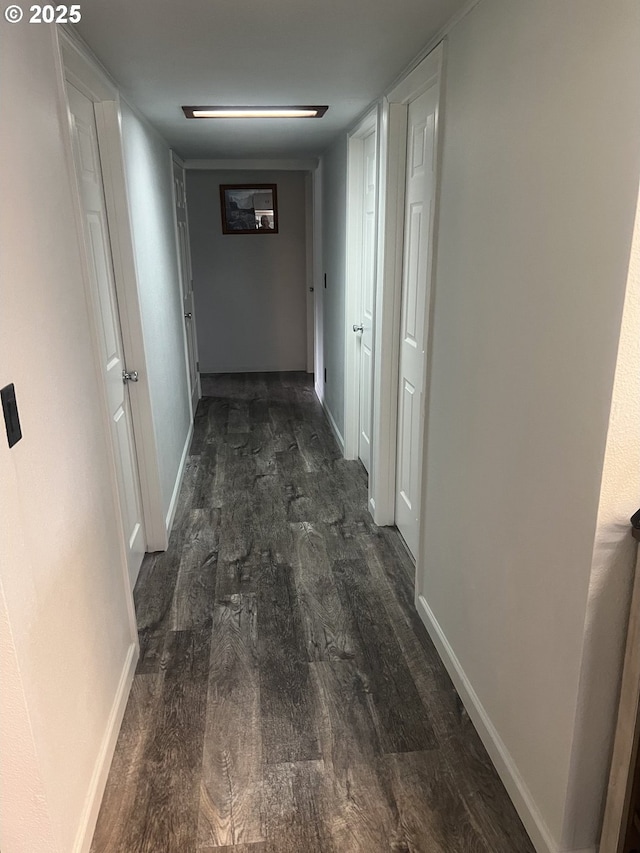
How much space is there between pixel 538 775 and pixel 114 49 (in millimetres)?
2438

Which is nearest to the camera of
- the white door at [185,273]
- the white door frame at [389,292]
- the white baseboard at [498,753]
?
the white baseboard at [498,753]

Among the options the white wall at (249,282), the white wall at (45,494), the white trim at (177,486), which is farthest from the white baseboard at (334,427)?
the white wall at (45,494)

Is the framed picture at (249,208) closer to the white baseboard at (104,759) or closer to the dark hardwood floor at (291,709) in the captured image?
the dark hardwood floor at (291,709)

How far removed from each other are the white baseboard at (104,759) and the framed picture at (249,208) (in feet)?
16.2

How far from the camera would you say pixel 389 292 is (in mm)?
2900

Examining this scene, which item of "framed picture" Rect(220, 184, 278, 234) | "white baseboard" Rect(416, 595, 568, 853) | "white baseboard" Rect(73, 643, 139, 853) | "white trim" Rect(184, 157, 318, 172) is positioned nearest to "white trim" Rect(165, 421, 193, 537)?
"white baseboard" Rect(73, 643, 139, 853)

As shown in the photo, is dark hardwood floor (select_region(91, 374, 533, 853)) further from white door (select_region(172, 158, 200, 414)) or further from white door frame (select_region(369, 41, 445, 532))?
white door (select_region(172, 158, 200, 414))

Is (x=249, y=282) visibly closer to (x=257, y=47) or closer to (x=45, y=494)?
(x=257, y=47)

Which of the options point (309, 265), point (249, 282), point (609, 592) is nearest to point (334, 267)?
point (309, 265)

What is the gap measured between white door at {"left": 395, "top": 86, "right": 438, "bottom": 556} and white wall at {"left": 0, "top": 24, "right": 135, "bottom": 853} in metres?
1.27

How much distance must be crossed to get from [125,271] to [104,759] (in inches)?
72.4

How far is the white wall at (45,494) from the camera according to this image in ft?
3.98

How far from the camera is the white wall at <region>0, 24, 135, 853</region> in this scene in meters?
1.21

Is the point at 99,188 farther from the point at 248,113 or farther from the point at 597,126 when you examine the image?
the point at 597,126
